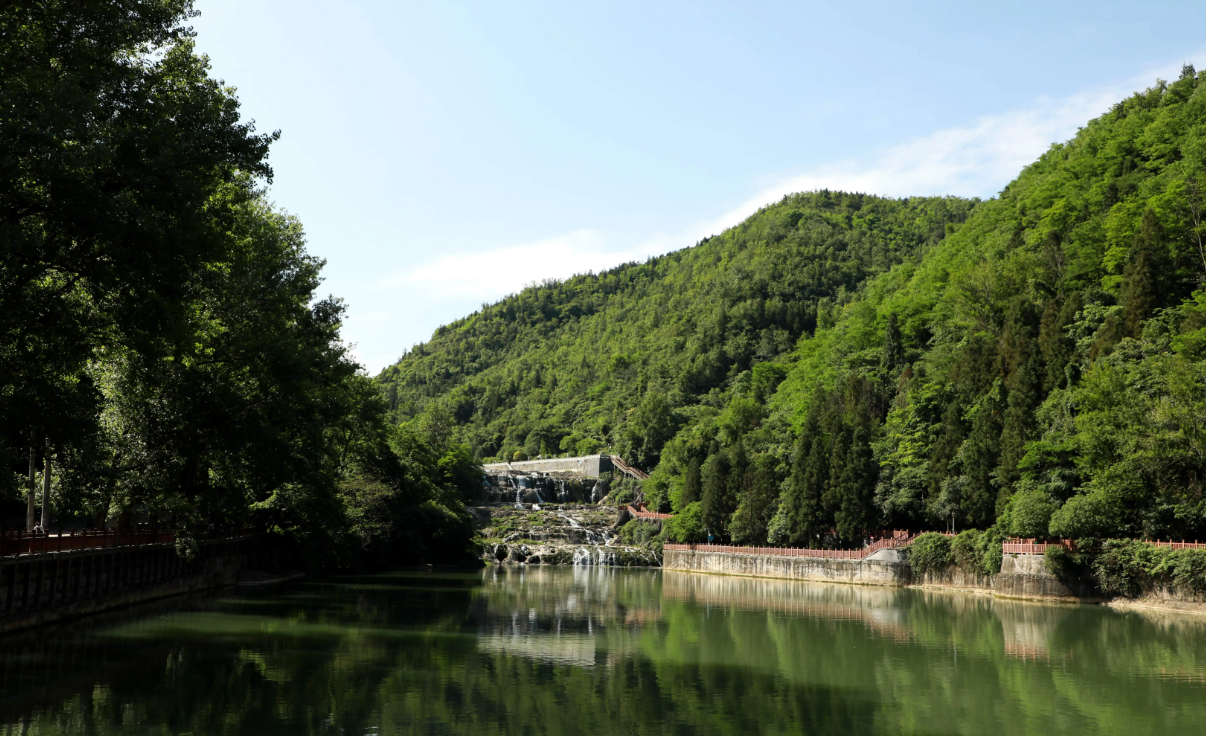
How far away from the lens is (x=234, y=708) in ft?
52.7

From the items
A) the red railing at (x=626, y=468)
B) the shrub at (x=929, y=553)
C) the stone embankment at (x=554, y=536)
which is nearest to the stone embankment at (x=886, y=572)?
the shrub at (x=929, y=553)

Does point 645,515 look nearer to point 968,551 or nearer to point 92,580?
point 968,551

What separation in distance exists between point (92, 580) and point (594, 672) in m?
17.6

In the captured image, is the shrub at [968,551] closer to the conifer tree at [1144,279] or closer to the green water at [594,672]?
the green water at [594,672]

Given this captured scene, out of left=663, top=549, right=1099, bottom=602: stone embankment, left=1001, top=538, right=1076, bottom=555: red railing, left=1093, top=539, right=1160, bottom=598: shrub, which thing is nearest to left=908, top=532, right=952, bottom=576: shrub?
left=663, top=549, right=1099, bottom=602: stone embankment

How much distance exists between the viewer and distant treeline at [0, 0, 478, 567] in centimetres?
1756

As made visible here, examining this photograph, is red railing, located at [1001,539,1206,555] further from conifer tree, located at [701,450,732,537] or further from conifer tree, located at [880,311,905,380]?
conifer tree, located at [880,311,905,380]

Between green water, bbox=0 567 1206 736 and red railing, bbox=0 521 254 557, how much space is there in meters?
2.26

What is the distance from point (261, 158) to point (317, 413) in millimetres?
18677

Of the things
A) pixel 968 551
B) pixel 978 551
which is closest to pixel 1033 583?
pixel 978 551

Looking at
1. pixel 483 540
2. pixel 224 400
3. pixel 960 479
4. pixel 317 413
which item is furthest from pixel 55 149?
pixel 483 540

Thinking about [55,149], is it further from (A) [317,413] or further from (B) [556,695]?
(A) [317,413]

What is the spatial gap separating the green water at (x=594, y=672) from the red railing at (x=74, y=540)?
7.43ft

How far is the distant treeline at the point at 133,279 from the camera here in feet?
57.6
